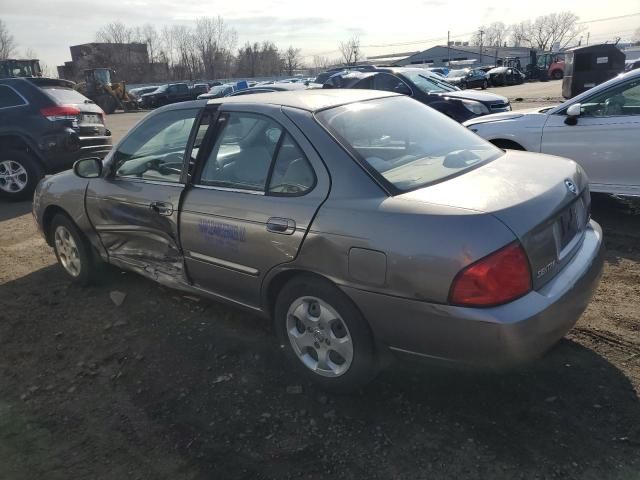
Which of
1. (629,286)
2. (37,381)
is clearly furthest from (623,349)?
(37,381)

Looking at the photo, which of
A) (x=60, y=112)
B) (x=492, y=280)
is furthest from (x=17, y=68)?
(x=492, y=280)

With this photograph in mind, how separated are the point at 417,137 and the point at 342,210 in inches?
37.0

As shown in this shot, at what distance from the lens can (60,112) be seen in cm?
833

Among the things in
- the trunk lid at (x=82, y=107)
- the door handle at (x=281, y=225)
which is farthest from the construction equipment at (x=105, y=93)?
the door handle at (x=281, y=225)

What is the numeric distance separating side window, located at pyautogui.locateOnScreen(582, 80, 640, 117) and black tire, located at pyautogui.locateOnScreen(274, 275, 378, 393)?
4238 mm

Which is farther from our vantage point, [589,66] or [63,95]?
[589,66]

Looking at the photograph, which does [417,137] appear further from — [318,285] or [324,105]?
[318,285]

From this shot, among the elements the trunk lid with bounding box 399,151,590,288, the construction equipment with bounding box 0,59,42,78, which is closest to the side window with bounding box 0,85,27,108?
the trunk lid with bounding box 399,151,590,288

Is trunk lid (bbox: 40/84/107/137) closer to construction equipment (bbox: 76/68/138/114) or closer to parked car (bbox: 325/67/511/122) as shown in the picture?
parked car (bbox: 325/67/511/122)

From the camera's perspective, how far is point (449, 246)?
7.23 feet

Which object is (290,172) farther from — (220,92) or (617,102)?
(220,92)

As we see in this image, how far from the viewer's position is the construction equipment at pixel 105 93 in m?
37.3

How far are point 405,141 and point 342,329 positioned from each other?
1.19m

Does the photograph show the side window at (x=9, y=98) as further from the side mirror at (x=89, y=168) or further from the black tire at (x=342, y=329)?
the black tire at (x=342, y=329)
